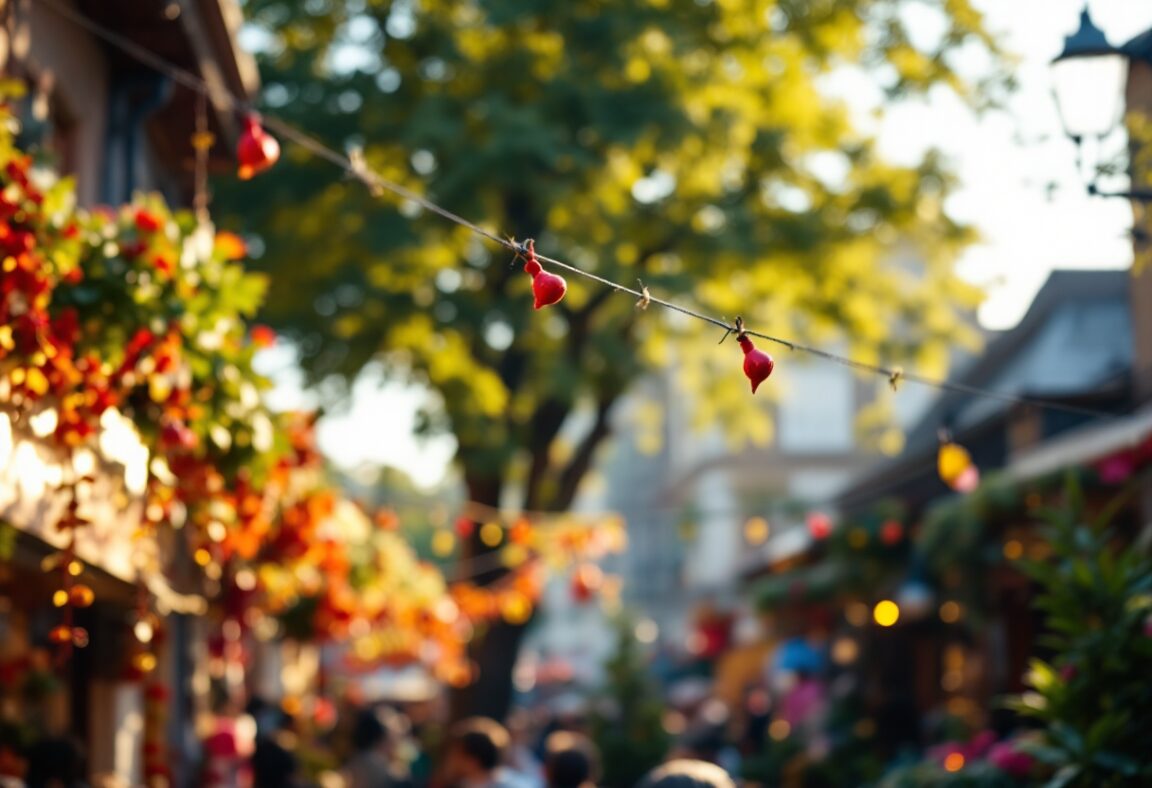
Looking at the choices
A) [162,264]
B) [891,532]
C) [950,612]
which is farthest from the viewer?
[891,532]

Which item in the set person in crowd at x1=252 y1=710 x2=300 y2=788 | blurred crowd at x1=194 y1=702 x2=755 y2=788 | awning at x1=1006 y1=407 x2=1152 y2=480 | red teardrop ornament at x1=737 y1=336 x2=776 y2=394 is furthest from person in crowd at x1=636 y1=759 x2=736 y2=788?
awning at x1=1006 y1=407 x2=1152 y2=480

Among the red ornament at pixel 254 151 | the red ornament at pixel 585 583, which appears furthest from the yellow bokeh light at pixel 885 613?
the red ornament at pixel 254 151

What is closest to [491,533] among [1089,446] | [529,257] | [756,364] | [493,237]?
[1089,446]

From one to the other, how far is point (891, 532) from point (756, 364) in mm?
12524

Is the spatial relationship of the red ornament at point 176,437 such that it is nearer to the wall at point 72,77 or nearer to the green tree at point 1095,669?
the wall at point 72,77

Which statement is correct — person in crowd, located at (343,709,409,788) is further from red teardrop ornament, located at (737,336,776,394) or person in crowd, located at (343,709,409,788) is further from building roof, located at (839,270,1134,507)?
building roof, located at (839,270,1134,507)

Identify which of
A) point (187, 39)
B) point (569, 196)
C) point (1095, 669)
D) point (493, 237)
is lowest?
point (1095, 669)

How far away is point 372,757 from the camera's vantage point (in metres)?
11.5

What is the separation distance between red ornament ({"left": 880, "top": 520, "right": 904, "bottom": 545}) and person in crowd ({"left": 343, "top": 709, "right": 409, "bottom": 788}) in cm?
742

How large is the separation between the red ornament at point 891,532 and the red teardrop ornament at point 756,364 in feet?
40.8

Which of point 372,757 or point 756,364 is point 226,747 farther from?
point 756,364

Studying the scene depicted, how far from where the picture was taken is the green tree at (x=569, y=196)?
17.0m

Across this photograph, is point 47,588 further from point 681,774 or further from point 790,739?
point 790,739

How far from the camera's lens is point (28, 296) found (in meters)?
6.72
